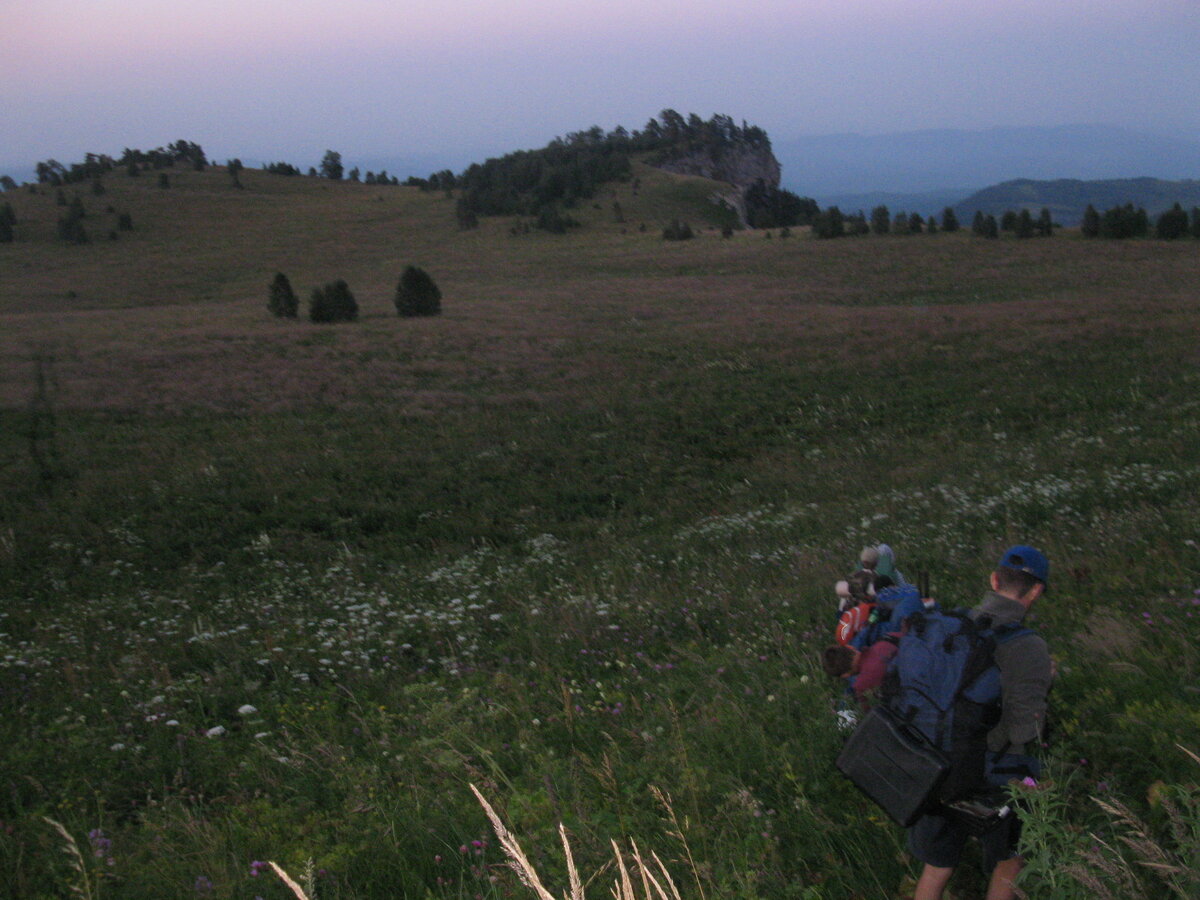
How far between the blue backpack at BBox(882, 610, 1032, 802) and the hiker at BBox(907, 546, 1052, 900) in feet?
0.11

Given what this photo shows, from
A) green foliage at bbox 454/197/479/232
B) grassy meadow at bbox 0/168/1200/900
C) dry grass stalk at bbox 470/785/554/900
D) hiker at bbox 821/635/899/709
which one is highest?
green foliage at bbox 454/197/479/232

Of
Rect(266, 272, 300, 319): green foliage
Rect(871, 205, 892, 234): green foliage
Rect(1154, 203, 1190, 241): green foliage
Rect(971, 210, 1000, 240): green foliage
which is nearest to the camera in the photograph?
Rect(266, 272, 300, 319): green foliage

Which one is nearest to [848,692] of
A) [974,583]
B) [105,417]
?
[974,583]

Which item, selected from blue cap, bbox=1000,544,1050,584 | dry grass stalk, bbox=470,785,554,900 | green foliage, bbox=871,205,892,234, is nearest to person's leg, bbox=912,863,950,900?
blue cap, bbox=1000,544,1050,584

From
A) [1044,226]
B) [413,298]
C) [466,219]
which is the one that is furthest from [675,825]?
[466,219]

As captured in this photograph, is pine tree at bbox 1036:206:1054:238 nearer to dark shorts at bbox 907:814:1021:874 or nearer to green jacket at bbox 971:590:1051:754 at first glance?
green jacket at bbox 971:590:1051:754

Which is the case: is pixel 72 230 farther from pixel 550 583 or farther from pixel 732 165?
pixel 732 165

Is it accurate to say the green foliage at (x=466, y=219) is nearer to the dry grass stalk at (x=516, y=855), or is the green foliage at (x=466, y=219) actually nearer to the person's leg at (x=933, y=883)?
the person's leg at (x=933, y=883)

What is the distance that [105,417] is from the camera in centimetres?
1692

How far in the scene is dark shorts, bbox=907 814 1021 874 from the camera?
2.79 meters

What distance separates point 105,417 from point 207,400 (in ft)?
7.08

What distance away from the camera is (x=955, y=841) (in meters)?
2.81

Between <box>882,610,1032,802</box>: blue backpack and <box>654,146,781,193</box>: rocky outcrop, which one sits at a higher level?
<box>654,146,781,193</box>: rocky outcrop

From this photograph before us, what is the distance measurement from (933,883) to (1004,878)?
26 centimetres
